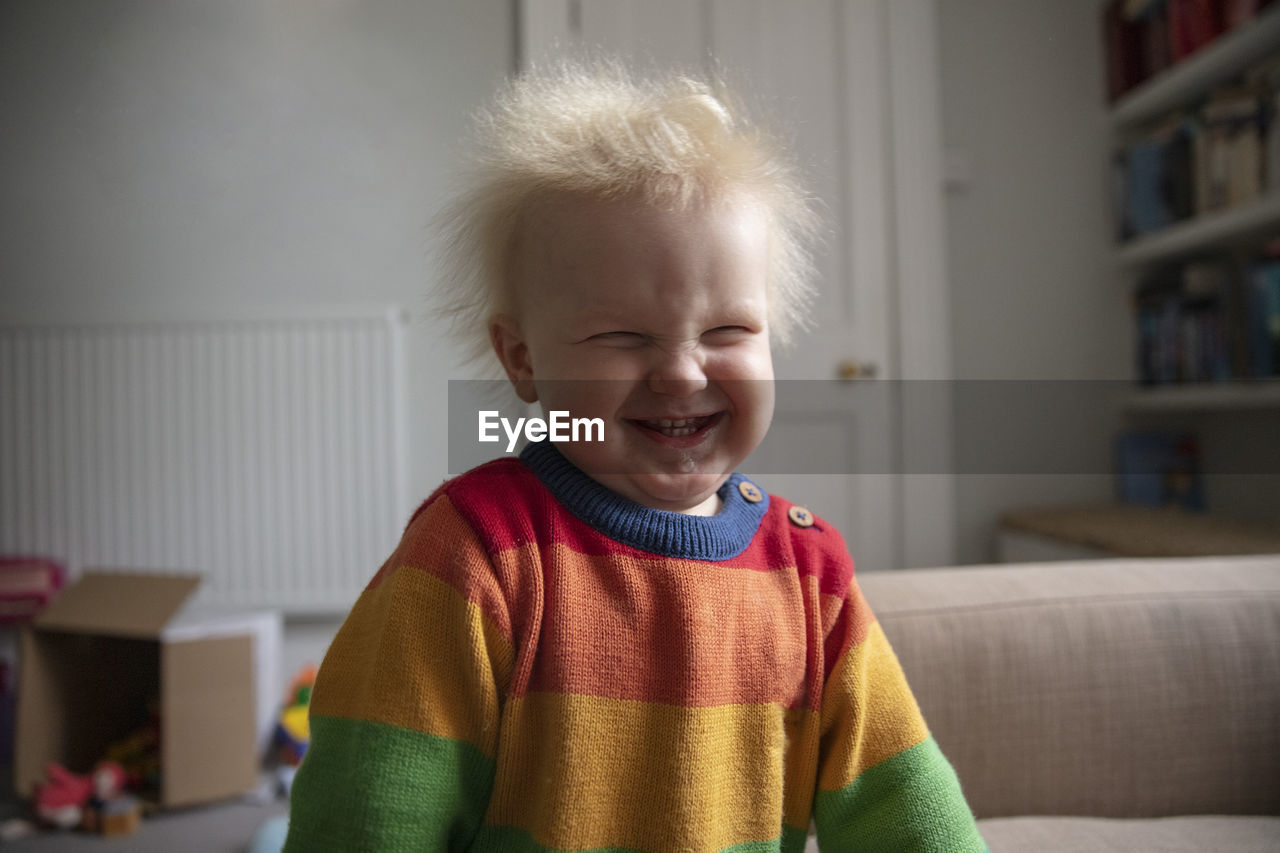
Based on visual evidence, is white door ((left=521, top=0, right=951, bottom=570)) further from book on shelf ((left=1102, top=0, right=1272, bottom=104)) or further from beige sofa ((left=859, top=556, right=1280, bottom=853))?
beige sofa ((left=859, top=556, right=1280, bottom=853))

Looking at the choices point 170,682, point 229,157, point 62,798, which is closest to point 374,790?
point 170,682

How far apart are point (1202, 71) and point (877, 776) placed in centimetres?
245

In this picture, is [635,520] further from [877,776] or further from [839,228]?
[839,228]

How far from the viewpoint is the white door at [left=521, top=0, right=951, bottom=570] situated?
246 cm

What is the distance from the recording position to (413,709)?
50cm

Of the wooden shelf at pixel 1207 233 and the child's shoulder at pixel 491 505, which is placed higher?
the wooden shelf at pixel 1207 233

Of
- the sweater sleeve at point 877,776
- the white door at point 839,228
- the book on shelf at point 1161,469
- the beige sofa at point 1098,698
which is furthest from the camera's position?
the book on shelf at point 1161,469

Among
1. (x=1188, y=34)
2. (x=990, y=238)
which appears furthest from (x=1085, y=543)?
(x=1188, y=34)

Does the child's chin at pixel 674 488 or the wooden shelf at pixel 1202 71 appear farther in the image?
the wooden shelf at pixel 1202 71

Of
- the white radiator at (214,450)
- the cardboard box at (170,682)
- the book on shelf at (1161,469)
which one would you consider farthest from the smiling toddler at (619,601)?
the book on shelf at (1161,469)

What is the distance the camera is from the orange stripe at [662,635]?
1.79ft

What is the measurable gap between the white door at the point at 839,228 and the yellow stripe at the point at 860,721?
5.90 ft

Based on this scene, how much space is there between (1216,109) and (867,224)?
0.92 metres

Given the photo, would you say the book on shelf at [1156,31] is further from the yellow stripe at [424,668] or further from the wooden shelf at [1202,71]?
the yellow stripe at [424,668]
